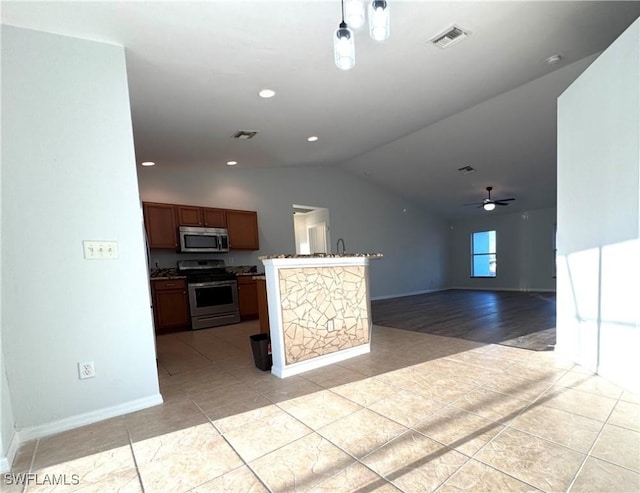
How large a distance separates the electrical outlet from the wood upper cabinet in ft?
10.3

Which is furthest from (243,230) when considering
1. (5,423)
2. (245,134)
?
(5,423)

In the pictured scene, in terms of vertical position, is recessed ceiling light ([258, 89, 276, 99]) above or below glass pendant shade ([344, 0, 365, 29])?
above

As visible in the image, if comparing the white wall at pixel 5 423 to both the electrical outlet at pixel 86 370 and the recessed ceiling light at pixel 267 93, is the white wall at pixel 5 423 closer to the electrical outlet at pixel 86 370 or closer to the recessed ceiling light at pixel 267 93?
the electrical outlet at pixel 86 370

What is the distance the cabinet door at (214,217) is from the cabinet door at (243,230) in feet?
0.31

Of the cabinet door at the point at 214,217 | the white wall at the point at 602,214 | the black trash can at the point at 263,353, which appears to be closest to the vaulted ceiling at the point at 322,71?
the white wall at the point at 602,214

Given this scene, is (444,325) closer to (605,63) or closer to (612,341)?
(612,341)

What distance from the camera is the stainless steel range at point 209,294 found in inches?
187

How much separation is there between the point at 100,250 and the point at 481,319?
4914 millimetres

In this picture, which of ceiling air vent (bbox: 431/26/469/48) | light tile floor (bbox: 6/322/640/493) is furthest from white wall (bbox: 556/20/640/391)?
ceiling air vent (bbox: 431/26/469/48)

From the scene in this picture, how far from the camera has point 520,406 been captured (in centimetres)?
194

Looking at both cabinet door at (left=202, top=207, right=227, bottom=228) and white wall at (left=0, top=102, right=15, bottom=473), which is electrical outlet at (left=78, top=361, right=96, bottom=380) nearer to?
white wall at (left=0, top=102, right=15, bottom=473)

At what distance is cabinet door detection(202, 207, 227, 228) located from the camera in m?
5.10

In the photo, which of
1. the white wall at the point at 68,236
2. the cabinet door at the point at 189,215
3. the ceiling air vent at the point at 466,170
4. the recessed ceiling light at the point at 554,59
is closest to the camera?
the white wall at the point at 68,236

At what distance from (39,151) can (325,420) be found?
2.42 metres
